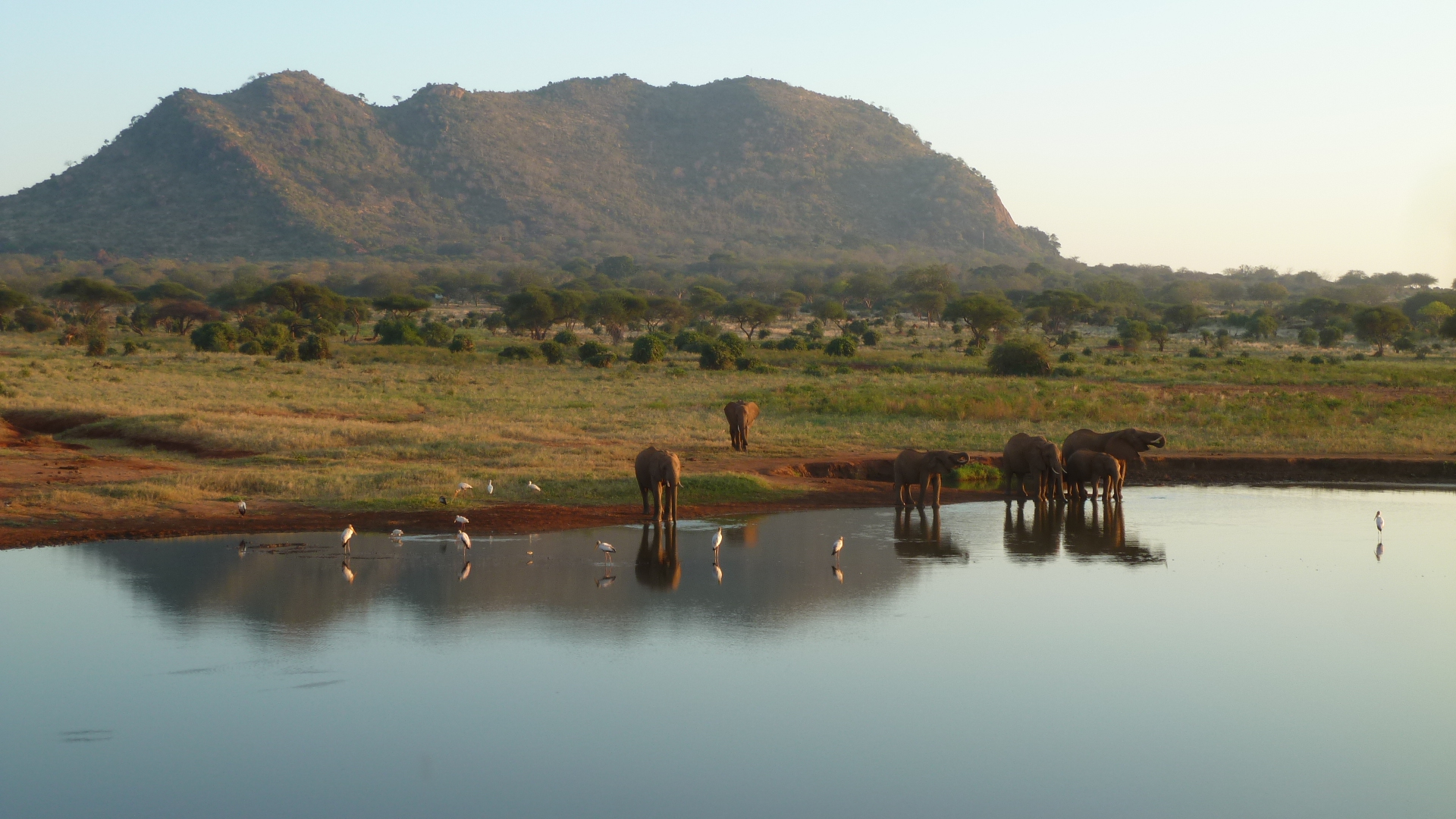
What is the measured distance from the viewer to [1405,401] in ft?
124

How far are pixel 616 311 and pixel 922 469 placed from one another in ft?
197

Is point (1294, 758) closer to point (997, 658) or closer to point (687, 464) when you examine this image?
point (997, 658)

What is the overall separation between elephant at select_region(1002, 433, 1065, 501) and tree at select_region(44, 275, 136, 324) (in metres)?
69.0

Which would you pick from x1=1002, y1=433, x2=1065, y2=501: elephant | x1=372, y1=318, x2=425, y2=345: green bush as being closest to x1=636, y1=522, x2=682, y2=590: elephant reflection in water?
x1=1002, y1=433, x2=1065, y2=501: elephant

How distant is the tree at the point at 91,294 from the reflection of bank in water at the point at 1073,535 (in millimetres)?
70249

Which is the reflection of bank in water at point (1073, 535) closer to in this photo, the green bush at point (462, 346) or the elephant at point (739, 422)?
the elephant at point (739, 422)

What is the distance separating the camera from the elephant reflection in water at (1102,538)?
18.2m

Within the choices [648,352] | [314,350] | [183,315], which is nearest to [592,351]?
[648,352]

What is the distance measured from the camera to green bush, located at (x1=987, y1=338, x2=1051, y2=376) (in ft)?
169

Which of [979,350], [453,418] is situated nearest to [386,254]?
[979,350]

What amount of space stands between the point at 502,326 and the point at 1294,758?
79.4 m

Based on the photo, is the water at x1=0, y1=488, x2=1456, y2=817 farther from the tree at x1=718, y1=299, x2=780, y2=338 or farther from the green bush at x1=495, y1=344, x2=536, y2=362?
the tree at x1=718, y1=299, x2=780, y2=338

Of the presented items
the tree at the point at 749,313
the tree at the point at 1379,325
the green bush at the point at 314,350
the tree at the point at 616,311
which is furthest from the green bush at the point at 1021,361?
the tree at the point at 749,313

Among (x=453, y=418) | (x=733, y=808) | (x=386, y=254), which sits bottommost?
(x=733, y=808)
